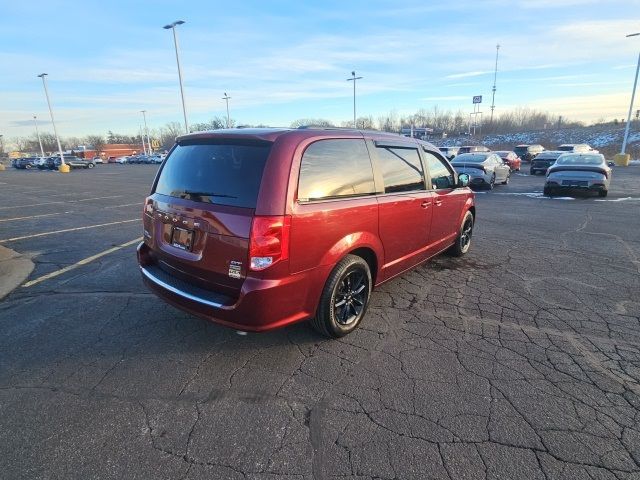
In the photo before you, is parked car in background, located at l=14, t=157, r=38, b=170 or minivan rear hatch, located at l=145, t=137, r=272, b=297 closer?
minivan rear hatch, located at l=145, t=137, r=272, b=297

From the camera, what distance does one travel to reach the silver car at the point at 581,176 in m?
12.8

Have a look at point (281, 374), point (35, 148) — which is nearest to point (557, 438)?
point (281, 374)

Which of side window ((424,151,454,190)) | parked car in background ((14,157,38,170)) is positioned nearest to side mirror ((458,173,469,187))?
side window ((424,151,454,190))

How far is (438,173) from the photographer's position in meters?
5.07

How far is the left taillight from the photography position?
2.77 metres

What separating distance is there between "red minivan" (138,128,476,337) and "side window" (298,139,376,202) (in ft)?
0.04

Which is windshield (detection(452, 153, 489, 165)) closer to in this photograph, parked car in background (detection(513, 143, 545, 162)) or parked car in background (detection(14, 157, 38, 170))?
parked car in background (detection(513, 143, 545, 162))

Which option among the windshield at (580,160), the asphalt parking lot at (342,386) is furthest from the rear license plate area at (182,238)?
the windshield at (580,160)

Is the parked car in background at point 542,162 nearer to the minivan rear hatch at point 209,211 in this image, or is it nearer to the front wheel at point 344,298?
the front wheel at point 344,298

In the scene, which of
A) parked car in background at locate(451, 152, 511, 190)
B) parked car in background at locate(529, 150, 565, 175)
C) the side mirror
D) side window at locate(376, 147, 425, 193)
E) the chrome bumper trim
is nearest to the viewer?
the chrome bumper trim

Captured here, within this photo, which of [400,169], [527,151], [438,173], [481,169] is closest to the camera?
[400,169]

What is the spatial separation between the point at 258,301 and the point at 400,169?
91.3 inches

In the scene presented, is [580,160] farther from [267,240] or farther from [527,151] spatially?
[527,151]

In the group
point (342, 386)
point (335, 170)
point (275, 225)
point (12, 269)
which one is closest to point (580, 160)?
point (335, 170)
